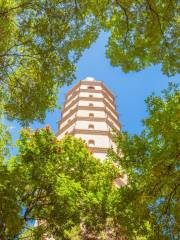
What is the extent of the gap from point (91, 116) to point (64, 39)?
28.8 m

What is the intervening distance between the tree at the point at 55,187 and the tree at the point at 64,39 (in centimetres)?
315

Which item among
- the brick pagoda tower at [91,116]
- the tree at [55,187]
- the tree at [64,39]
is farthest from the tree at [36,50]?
the brick pagoda tower at [91,116]

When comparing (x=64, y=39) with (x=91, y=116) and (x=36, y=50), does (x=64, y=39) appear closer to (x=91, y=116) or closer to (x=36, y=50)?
(x=36, y=50)

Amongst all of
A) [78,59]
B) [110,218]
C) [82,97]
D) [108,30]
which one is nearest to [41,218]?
[110,218]

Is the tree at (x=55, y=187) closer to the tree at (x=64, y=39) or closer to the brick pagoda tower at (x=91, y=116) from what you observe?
the tree at (x=64, y=39)

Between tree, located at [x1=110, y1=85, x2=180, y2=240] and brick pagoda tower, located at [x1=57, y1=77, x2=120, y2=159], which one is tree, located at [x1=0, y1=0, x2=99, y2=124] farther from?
brick pagoda tower, located at [x1=57, y1=77, x2=120, y2=159]

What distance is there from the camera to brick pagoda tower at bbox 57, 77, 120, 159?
3641 cm

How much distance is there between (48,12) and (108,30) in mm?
2177

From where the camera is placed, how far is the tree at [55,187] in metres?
14.3

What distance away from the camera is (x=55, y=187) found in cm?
1511

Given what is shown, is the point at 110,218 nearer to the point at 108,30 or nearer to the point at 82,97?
the point at 108,30

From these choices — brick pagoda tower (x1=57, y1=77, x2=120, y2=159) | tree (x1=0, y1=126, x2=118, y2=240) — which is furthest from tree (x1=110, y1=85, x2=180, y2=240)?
brick pagoda tower (x1=57, y1=77, x2=120, y2=159)

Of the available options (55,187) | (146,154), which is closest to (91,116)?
(55,187)

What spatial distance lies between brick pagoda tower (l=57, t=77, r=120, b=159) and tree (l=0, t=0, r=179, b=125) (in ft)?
69.4
